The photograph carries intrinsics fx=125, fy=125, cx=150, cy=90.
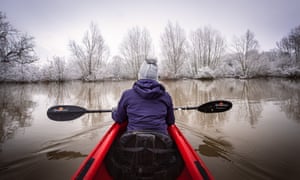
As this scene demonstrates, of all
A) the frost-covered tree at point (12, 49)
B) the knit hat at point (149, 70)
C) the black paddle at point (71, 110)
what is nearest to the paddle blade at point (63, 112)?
the black paddle at point (71, 110)

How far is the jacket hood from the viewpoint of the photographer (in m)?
1.25

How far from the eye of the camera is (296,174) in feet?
5.56

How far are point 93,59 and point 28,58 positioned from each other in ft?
39.1

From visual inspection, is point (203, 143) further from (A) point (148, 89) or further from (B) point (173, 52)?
(B) point (173, 52)

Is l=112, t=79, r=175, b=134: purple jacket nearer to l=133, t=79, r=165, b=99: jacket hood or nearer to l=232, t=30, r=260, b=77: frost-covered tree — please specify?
l=133, t=79, r=165, b=99: jacket hood

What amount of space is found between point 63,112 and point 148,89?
2.18 meters

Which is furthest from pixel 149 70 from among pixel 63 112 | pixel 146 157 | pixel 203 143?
pixel 63 112

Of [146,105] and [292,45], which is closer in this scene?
[146,105]

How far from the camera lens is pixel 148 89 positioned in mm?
1308

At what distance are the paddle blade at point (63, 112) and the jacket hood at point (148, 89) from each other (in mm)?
1839

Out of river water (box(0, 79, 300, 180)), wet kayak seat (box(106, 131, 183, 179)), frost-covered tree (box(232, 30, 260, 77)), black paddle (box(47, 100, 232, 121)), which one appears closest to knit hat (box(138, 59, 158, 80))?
wet kayak seat (box(106, 131, 183, 179))

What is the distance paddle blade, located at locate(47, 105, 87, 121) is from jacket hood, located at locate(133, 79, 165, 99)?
1839 millimetres

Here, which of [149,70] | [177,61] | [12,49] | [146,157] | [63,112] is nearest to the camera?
[146,157]

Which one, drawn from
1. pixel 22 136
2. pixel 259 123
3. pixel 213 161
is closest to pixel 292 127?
pixel 259 123
